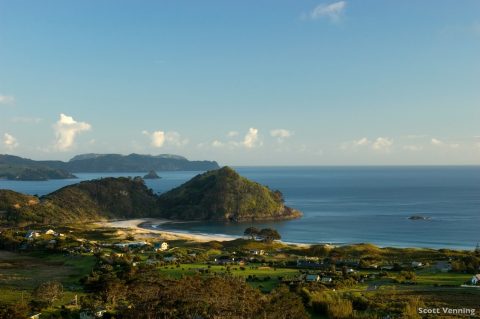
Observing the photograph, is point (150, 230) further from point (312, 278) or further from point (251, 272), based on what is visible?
point (312, 278)

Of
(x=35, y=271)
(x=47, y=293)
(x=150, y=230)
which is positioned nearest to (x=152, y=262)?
(x=35, y=271)

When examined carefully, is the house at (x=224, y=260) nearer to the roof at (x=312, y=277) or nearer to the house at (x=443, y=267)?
the roof at (x=312, y=277)

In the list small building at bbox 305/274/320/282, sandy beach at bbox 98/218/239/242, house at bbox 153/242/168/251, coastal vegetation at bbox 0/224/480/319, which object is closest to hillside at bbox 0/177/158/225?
sandy beach at bbox 98/218/239/242

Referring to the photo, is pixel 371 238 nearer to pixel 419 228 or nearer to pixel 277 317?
pixel 419 228

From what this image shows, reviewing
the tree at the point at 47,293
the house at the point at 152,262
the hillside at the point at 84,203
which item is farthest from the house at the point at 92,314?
the hillside at the point at 84,203

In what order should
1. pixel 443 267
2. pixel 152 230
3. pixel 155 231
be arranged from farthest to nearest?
pixel 152 230 → pixel 155 231 → pixel 443 267
